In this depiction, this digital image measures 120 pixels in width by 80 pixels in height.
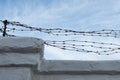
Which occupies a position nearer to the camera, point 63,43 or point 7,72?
point 7,72

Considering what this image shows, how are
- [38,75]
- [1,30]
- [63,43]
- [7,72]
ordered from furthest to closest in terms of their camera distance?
[1,30] → [63,43] → [38,75] → [7,72]

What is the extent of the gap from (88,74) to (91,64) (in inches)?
2.8

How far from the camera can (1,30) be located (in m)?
5.91

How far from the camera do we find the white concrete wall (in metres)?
→ 1.99

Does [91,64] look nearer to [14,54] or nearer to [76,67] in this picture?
[76,67]

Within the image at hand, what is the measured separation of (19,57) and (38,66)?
135mm

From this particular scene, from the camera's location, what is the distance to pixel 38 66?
6.72 feet

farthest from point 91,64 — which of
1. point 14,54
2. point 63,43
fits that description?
point 63,43

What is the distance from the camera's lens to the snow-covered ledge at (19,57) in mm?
1965

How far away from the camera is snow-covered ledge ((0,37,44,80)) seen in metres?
1.96

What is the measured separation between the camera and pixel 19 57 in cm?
203

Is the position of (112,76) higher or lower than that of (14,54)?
lower

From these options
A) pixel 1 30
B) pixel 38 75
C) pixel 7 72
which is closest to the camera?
pixel 7 72

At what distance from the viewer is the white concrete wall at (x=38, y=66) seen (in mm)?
1987
